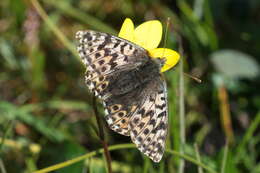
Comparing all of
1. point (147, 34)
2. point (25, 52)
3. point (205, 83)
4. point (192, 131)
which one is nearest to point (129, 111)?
point (147, 34)

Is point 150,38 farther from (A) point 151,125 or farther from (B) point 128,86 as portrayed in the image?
(A) point 151,125

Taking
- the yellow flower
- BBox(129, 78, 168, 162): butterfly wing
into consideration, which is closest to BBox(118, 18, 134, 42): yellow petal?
the yellow flower

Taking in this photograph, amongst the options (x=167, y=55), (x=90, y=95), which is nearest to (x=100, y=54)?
(x=167, y=55)

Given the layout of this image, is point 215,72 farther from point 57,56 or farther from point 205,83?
point 57,56

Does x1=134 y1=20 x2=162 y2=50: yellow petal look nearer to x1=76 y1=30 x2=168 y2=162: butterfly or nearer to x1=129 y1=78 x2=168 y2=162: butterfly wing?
x1=76 y1=30 x2=168 y2=162: butterfly

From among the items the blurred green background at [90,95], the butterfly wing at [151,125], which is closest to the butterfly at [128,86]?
the butterfly wing at [151,125]
